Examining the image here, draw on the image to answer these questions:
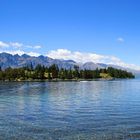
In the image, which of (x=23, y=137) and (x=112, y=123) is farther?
(x=112, y=123)

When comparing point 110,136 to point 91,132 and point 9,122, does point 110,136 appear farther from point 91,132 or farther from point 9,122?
point 9,122

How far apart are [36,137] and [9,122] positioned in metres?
14.0

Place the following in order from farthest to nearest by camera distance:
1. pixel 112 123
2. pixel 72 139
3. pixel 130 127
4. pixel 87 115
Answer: pixel 87 115
pixel 112 123
pixel 130 127
pixel 72 139

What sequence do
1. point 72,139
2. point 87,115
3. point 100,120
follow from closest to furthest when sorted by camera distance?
point 72,139 → point 100,120 → point 87,115

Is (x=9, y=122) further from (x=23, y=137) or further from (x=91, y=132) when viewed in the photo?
(x=91, y=132)

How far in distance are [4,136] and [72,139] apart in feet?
32.0

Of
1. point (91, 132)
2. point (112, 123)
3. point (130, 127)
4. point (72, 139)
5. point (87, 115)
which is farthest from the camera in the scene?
point (87, 115)

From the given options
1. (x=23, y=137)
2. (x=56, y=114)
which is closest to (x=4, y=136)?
(x=23, y=137)

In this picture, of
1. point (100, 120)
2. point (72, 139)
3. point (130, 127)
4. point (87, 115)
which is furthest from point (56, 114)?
point (72, 139)

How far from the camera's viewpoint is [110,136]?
45750 millimetres

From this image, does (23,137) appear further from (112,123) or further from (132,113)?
(132,113)

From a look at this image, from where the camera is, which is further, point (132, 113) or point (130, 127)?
point (132, 113)

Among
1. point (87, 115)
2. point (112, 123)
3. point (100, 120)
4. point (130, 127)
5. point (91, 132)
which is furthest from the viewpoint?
point (87, 115)

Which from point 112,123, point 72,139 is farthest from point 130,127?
point 72,139
